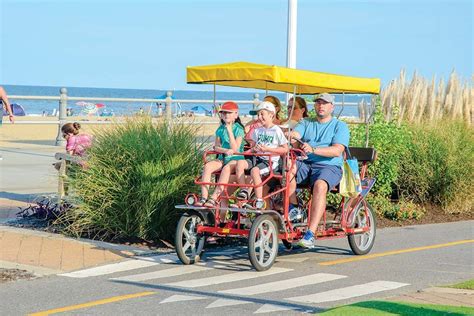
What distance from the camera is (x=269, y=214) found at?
36.1ft

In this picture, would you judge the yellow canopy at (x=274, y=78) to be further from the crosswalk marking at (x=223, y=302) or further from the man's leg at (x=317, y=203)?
the crosswalk marking at (x=223, y=302)

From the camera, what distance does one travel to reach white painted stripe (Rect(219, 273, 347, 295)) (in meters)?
9.69

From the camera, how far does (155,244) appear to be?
1243 cm

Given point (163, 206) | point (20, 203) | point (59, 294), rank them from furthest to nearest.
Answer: point (20, 203) → point (163, 206) → point (59, 294)

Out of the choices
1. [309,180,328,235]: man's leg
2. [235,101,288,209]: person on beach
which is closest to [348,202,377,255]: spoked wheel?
[309,180,328,235]: man's leg

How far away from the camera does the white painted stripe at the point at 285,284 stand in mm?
9686

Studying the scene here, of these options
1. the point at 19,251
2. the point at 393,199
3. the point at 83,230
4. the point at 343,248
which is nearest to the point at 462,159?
the point at 393,199

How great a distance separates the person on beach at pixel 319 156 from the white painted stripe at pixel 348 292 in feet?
4.15

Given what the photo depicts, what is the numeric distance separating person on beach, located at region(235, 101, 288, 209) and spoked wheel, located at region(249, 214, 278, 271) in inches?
12.5

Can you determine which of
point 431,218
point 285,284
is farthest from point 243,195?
point 431,218

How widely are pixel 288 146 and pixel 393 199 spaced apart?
5.73 metres

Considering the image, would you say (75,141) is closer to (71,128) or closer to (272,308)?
(71,128)

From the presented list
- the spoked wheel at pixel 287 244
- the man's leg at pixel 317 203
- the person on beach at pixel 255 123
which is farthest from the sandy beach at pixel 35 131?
the man's leg at pixel 317 203

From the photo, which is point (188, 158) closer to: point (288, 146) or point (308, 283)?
point (288, 146)
